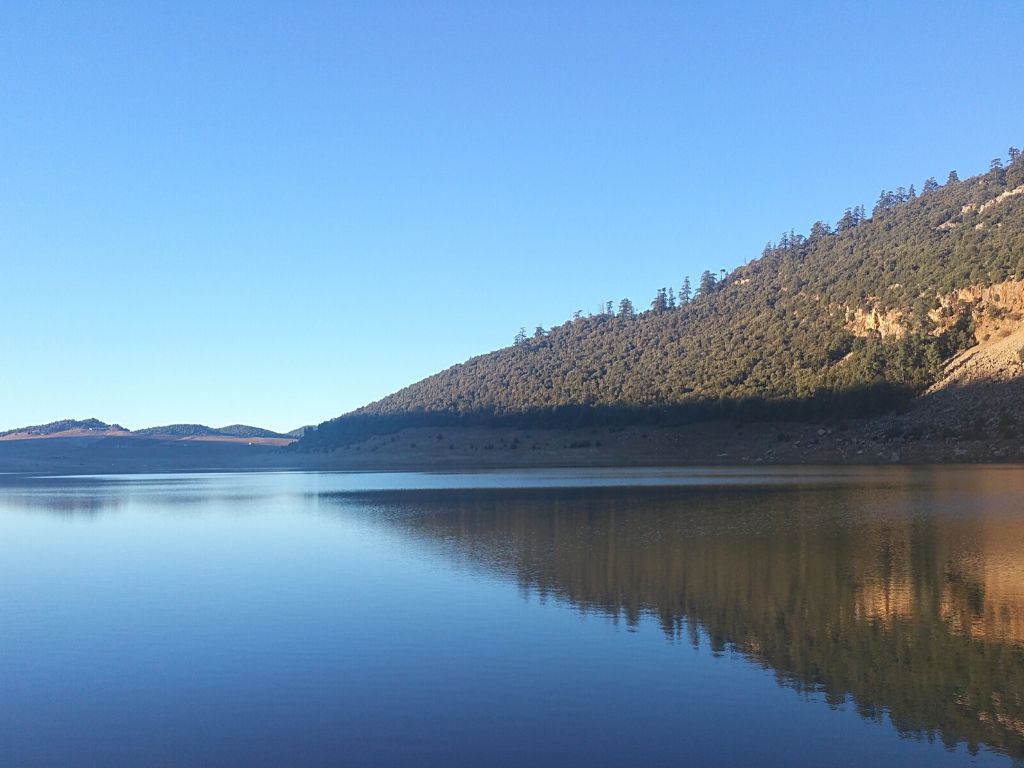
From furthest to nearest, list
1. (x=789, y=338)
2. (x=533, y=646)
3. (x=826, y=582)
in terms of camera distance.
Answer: (x=789, y=338) < (x=826, y=582) < (x=533, y=646)

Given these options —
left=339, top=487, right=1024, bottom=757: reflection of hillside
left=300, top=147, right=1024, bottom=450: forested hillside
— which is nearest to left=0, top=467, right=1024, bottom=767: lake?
left=339, top=487, right=1024, bottom=757: reflection of hillside

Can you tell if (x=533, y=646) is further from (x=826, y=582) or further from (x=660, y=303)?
(x=660, y=303)

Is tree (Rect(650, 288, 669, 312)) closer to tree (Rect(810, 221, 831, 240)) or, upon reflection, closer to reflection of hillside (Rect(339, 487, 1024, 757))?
tree (Rect(810, 221, 831, 240))

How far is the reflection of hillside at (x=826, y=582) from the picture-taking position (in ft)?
44.3

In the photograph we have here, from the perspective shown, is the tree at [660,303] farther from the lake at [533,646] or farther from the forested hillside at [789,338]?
the lake at [533,646]

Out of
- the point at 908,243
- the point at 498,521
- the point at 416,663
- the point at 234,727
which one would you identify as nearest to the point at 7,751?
the point at 234,727

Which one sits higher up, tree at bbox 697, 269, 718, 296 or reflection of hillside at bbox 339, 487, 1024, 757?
tree at bbox 697, 269, 718, 296

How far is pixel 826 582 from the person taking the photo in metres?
21.6

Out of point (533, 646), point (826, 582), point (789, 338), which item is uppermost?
point (789, 338)

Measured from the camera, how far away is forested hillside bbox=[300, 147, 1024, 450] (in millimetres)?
102375

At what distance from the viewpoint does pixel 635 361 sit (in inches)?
5866

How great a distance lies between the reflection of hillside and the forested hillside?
213ft

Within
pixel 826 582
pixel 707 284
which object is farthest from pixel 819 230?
pixel 826 582

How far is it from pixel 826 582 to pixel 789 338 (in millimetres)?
107035
